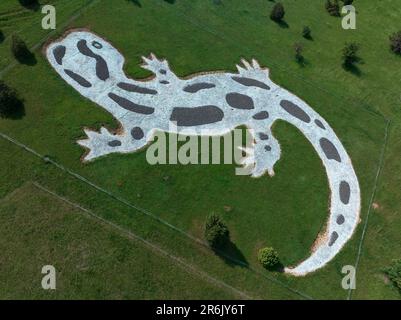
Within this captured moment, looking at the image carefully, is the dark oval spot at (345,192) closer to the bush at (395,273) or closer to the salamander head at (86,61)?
the bush at (395,273)

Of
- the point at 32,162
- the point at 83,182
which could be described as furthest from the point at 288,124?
the point at 32,162

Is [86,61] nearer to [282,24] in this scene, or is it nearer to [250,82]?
[250,82]

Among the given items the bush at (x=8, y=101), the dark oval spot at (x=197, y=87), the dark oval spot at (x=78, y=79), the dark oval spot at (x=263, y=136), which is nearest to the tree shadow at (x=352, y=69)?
the dark oval spot at (x=263, y=136)

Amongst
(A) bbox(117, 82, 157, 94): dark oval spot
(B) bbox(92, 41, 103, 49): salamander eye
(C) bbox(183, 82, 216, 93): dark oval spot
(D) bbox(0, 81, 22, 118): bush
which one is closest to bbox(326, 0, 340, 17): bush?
(C) bbox(183, 82, 216, 93): dark oval spot

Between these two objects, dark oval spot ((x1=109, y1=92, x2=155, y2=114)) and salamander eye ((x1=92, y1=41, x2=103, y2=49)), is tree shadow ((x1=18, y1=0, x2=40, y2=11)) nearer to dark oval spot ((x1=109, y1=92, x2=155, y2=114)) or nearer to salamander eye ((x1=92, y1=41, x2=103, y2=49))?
salamander eye ((x1=92, y1=41, x2=103, y2=49))

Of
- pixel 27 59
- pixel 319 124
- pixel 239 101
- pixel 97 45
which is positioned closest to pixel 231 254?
pixel 239 101

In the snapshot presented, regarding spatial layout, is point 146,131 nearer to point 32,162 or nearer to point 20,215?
point 32,162

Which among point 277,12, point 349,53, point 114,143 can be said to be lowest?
point 114,143
